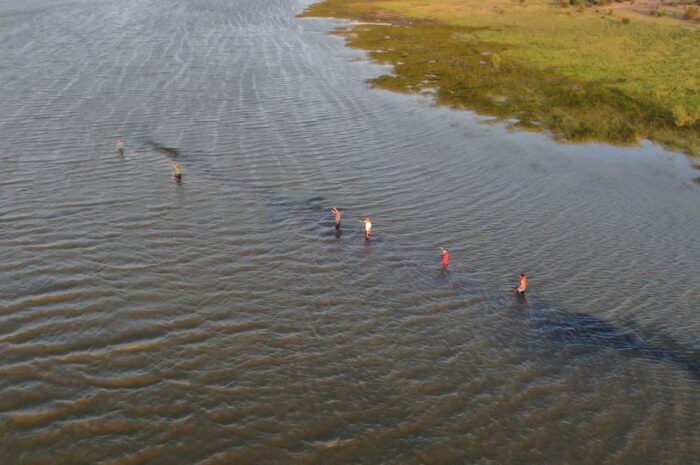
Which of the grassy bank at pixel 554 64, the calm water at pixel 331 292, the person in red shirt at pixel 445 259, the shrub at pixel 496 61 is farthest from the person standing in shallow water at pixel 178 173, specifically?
the shrub at pixel 496 61

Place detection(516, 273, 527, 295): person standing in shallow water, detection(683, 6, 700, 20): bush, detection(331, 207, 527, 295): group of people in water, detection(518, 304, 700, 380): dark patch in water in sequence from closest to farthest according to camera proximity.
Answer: detection(518, 304, 700, 380): dark patch in water, detection(516, 273, 527, 295): person standing in shallow water, detection(331, 207, 527, 295): group of people in water, detection(683, 6, 700, 20): bush

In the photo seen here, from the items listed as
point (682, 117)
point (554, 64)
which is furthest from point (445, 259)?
point (554, 64)

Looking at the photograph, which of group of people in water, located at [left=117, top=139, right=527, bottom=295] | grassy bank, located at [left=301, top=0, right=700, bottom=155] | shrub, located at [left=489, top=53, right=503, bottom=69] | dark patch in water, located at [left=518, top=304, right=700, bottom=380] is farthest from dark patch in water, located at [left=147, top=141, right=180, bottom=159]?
shrub, located at [left=489, top=53, right=503, bottom=69]

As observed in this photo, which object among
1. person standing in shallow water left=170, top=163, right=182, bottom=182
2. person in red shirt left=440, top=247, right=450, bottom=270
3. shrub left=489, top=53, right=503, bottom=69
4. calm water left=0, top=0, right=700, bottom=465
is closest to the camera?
calm water left=0, top=0, right=700, bottom=465

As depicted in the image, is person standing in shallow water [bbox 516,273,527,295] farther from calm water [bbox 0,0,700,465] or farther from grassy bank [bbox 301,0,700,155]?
grassy bank [bbox 301,0,700,155]

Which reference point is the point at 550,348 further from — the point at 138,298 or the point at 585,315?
the point at 138,298

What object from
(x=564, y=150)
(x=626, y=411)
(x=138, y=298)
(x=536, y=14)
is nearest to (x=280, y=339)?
(x=138, y=298)

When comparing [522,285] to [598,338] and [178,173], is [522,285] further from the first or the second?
[178,173]
